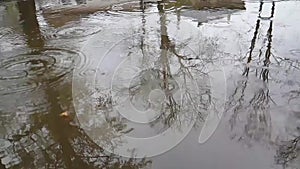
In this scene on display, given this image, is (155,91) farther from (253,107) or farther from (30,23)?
(30,23)

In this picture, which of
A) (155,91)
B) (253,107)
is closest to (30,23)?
(155,91)

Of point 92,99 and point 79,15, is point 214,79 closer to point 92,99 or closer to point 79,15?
point 92,99

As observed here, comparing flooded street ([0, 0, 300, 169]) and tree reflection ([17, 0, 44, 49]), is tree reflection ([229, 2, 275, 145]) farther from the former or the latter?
tree reflection ([17, 0, 44, 49])

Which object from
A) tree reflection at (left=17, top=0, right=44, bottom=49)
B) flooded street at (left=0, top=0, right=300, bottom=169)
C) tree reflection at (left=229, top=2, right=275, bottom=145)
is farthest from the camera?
tree reflection at (left=17, top=0, right=44, bottom=49)

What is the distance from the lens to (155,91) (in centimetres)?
493

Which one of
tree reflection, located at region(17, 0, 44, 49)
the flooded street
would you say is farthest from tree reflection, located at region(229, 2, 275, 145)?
tree reflection, located at region(17, 0, 44, 49)

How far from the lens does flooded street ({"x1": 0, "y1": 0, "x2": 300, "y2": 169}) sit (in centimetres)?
382

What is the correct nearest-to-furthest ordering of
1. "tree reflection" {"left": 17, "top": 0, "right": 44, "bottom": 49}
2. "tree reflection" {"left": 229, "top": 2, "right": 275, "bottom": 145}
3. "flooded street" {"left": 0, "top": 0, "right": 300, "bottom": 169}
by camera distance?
1. "flooded street" {"left": 0, "top": 0, "right": 300, "bottom": 169}
2. "tree reflection" {"left": 229, "top": 2, "right": 275, "bottom": 145}
3. "tree reflection" {"left": 17, "top": 0, "right": 44, "bottom": 49}

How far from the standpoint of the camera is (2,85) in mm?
5430

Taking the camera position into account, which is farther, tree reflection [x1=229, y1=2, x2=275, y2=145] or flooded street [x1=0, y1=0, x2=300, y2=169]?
tree reflection [x1=229, y1=2, x2=275, y2=145]

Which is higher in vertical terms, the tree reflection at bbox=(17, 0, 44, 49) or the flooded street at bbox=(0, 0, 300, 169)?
the tree reflection at bbox=(17, 0, 44, 49)

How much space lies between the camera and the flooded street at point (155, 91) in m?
3.82

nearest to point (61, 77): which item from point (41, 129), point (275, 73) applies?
point (41, 129)

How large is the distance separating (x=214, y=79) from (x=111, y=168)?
2218mm
